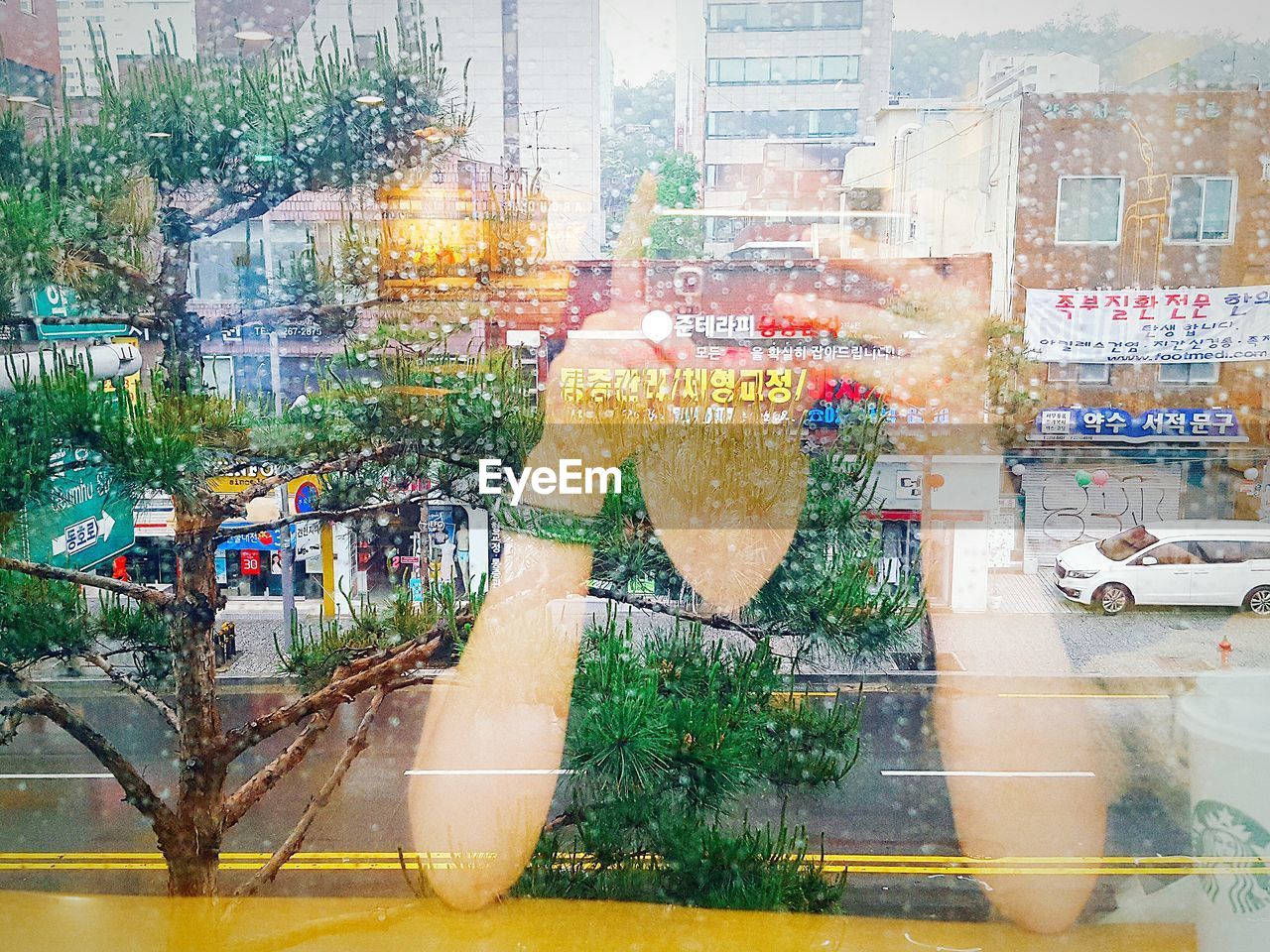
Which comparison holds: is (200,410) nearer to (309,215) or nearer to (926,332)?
(309,215)

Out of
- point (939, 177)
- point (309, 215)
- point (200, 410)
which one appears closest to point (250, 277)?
point (309, 215)

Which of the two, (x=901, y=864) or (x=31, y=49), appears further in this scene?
(x=901, y=864)

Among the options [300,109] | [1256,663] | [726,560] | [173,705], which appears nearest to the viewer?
[726,560]

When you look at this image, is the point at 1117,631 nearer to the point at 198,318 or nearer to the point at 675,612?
the point at 675,612

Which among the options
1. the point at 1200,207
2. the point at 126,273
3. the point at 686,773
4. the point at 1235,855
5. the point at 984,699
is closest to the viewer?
the point at 686,773

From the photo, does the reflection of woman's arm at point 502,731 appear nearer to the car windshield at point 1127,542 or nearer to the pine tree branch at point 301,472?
the pine tree branch at point 301,472

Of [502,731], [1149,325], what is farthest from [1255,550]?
[502,731]
